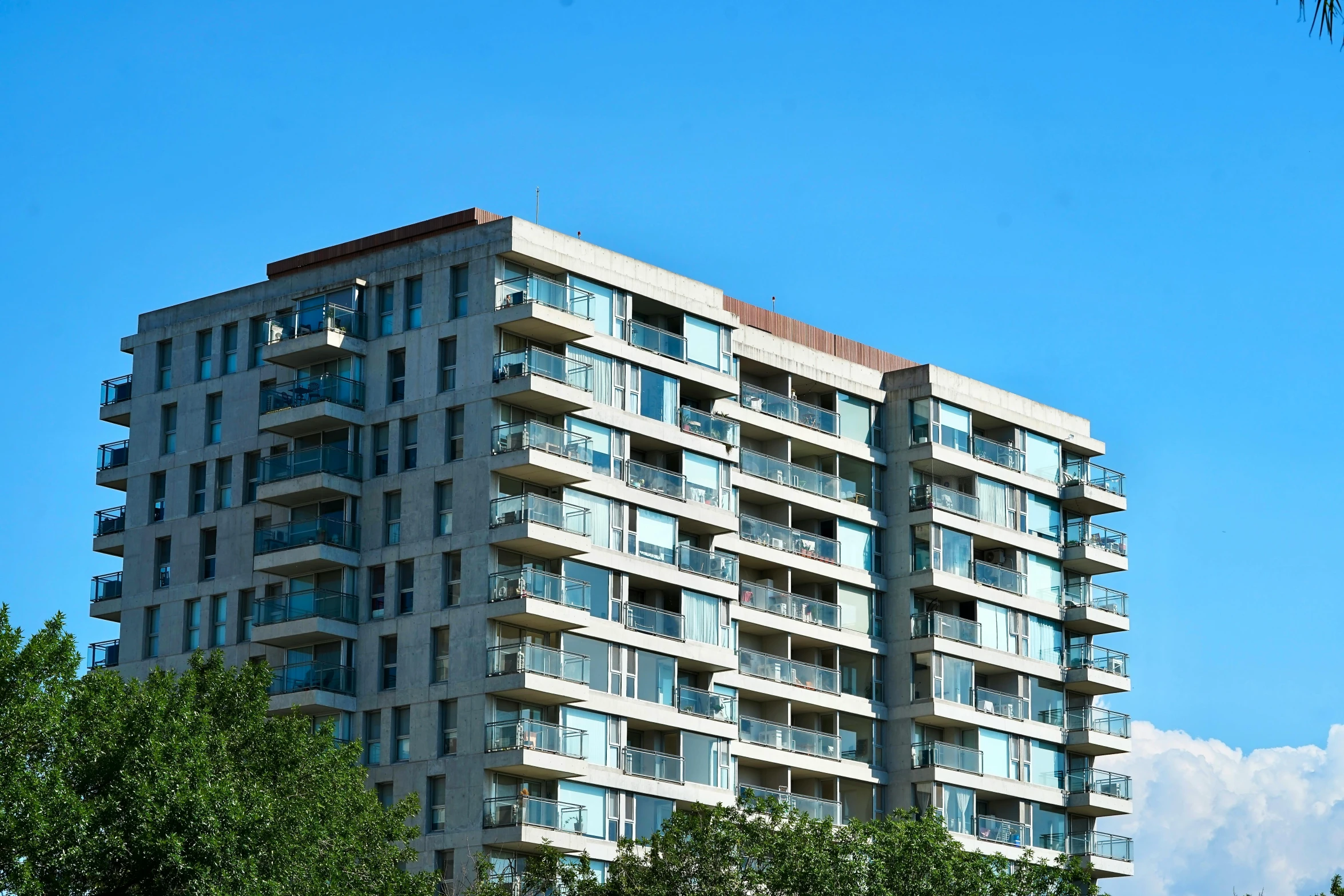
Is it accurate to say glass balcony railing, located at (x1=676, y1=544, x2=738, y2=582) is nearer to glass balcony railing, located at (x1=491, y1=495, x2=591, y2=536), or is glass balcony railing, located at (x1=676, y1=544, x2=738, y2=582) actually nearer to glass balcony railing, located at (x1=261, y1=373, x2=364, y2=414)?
glass balcony railing, located at (x1=491, y1=495, x2=591, y2=536)

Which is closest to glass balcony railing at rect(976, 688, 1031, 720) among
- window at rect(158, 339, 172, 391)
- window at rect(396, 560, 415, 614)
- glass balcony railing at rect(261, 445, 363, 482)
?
window at rect(396, 560, 415, 614)

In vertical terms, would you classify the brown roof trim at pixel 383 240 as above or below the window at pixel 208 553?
above

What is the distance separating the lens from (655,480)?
80188 mm

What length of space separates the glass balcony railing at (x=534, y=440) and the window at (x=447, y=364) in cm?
284

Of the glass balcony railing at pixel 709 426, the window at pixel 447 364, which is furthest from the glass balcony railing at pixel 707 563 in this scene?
the window at pixel 447 364

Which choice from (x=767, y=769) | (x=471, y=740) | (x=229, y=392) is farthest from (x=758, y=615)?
(x=229, y=392)

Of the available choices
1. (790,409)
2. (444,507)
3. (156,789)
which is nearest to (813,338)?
(790,409)

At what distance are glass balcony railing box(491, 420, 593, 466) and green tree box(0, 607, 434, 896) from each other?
14.8m

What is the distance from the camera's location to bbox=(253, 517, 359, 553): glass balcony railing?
255 feet

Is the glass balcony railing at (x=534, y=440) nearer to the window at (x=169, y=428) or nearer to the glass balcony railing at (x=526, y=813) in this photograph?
the glass balcony railing at (x=526, y=813)

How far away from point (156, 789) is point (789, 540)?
36724mm

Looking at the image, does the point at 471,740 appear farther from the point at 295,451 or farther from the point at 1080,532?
the point at 1080,532

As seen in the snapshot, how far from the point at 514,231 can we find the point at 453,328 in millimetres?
3749

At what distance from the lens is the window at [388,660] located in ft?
252
